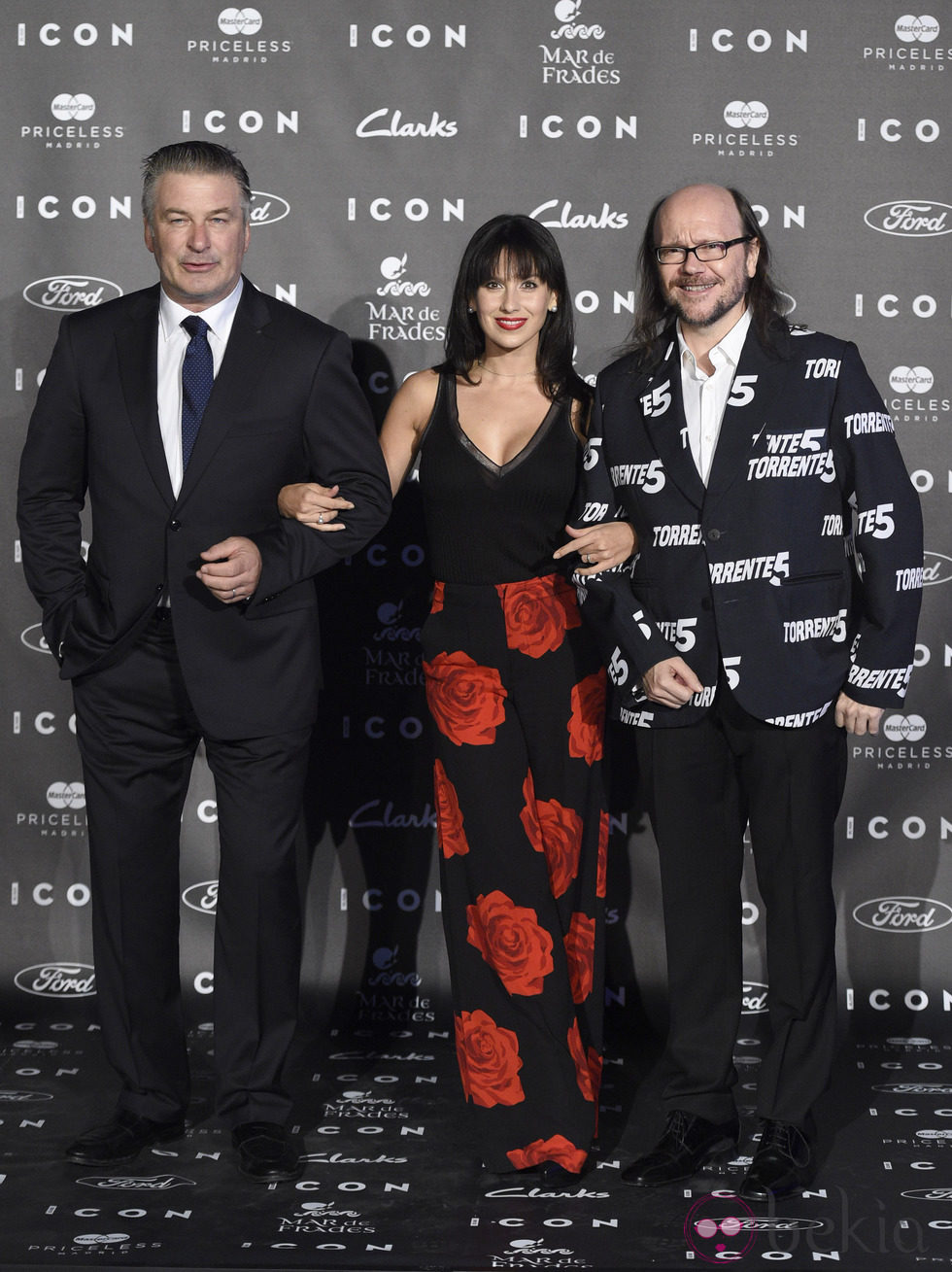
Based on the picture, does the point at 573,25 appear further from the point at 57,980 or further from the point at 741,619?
the point at 57,980

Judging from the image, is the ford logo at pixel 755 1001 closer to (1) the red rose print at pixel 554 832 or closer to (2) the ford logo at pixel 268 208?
(1) the red rose print at pixel 554 832

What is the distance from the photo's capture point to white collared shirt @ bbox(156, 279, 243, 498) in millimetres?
2752

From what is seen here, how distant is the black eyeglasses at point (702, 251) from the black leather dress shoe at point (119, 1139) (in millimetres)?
2014

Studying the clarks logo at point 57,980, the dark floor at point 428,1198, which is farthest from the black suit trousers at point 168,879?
the clarks logo at point 57,980

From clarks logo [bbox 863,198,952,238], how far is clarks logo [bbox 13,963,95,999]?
2.82 meters

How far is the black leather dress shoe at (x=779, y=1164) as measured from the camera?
103 inches

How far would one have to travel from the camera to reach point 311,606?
2885 millimetres

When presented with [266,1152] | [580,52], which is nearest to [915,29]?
[580,52]

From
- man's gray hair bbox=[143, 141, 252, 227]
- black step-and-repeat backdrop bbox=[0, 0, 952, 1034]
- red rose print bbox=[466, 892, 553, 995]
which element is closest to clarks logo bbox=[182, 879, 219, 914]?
black step-and-repeat backdrop bbox=[0, 0, 952, 1034]

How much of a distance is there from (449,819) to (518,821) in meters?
0.16

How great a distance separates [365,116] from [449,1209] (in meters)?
2.56

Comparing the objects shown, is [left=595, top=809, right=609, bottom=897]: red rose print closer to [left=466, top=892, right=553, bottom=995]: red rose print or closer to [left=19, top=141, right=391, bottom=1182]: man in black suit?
[left=466, top=892, right=553, bottom=995]: red rose print

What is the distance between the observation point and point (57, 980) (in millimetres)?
3758

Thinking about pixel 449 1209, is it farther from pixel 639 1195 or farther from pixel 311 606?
pixel 311 606
